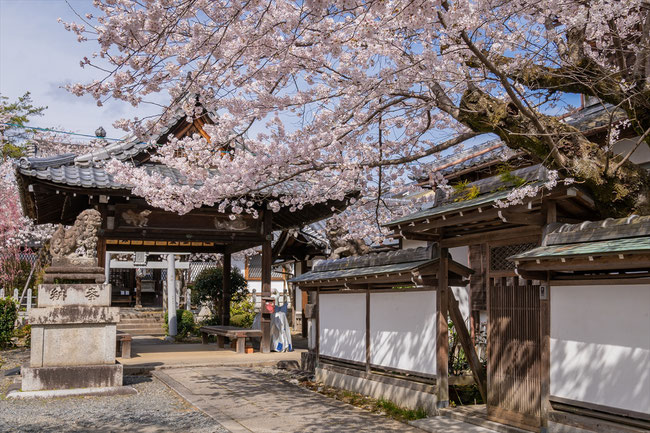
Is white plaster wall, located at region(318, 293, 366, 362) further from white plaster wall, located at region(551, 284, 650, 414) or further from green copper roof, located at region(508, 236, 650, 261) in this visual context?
green copper roof, located at region(508, 236, 650, 261)

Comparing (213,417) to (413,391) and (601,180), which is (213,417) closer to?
(413,391)

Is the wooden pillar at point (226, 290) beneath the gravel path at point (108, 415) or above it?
above

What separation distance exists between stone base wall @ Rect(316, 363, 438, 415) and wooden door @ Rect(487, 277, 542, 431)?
106cm

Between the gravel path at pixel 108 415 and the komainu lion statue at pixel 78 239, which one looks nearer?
the gravel path at pixel 108 415

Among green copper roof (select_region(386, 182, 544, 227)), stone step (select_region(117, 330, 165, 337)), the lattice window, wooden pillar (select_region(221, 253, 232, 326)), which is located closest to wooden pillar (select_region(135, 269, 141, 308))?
stone step (select_region(117, 330, 165, 337))

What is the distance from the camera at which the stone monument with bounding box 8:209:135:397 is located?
9875 mm

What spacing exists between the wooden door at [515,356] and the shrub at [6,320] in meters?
14.7

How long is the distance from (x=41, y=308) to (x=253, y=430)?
4.72 meters

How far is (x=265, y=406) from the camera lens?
29.6 ft

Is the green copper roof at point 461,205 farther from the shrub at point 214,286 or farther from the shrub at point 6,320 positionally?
the shrub at point 6,320

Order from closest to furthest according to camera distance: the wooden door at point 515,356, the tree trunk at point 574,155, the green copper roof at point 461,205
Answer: the tree trunk at point 574,155 < the wooden door at point 515,356 < the green copper roof at point 461,205

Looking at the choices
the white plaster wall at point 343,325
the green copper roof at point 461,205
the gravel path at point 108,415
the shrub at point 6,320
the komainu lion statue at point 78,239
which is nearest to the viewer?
the green copper roof at point 461,205

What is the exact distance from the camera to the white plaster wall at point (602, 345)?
5527 millimetres

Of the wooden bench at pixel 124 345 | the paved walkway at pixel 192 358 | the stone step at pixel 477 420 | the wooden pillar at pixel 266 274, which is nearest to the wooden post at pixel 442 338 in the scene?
the stone step at pixel 477 420
